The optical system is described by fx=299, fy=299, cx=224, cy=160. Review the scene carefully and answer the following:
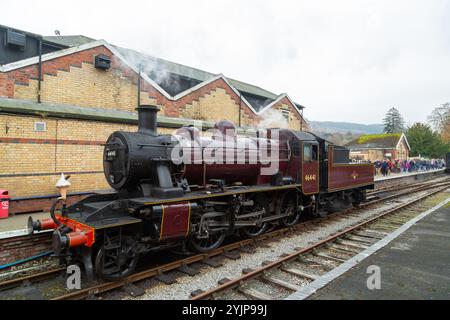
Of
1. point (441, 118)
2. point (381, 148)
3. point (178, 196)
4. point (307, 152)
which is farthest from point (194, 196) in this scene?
point (441, 118)

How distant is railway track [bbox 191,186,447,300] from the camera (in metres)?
4.66

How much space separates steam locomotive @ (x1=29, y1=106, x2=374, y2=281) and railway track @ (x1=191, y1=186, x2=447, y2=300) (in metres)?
1.30

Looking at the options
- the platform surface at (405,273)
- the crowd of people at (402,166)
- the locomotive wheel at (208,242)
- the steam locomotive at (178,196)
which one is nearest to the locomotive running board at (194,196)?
the steam locomotive at (178,196)

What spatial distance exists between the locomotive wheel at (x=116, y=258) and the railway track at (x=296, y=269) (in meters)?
1.28

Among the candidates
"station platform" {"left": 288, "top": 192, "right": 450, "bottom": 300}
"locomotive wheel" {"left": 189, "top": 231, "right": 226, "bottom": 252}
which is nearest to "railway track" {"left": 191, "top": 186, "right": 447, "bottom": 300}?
"station platform" {"left": 288, "top": 192, "right": 450, "bottom": 300}

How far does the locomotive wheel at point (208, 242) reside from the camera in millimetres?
6121

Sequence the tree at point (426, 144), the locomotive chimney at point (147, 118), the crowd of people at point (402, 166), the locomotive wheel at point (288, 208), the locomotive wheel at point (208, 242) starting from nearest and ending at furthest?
the locomotive chimney at point (147, 118)
the locomotive wheel at point (208, 242)
the locomotive wheel at point (288, 208)
the crowd of people at point (402, 166)
the tree at point (426, 144)

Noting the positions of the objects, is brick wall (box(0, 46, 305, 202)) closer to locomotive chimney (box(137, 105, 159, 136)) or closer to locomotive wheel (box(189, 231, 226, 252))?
locomotive chimney (box(137, 105, 159, 136))

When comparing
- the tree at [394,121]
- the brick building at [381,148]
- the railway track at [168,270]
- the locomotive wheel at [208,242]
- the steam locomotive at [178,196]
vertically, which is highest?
the tree at [394,121]

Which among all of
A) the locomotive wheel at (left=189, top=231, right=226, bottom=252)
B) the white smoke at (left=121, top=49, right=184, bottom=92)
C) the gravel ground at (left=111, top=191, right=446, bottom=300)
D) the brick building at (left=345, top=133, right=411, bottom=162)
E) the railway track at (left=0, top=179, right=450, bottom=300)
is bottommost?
the gravel ground at (left=111, top=191, right=446, bottom=300)

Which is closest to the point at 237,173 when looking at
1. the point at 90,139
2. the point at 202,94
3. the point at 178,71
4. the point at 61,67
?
the point at 90,139

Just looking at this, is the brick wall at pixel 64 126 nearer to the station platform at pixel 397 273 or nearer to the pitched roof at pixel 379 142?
the station platform at pixel 397 273

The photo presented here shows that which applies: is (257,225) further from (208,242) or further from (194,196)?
(194,196)
